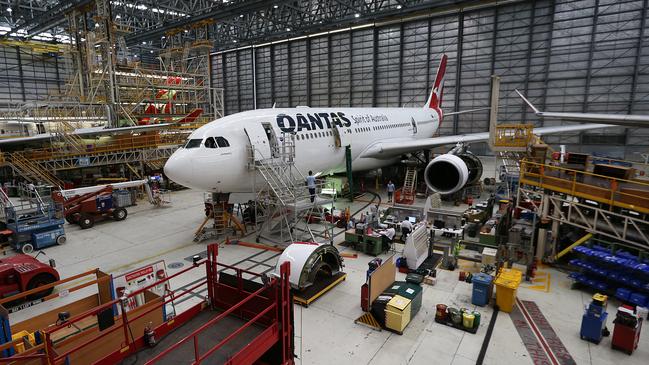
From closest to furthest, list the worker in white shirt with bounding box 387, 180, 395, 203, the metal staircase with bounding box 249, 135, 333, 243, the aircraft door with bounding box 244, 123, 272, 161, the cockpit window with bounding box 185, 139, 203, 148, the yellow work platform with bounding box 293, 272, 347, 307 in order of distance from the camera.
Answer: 1. the yellow work platform with bounding box 293, 272, 347, 307
2. the cockpit window with bounding box 185, 139, 203, 148
3. the metal staircase with bounding box 249, 135, 333, 243
4. the aircraft door with bounding box 244, 123, 272, 161
5. the worker in white shirt with bounding box 387, 180, 395, 203

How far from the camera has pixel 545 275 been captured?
1050cm

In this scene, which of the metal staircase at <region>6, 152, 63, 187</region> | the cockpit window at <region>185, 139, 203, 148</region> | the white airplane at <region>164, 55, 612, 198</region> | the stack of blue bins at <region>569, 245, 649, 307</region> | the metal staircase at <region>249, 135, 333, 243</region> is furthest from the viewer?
the metal staircase at <region>6, 152, 63, 187</region>

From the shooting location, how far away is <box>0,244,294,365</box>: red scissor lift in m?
5.18

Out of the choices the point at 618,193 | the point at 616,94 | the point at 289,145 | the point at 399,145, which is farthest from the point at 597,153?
the point at 289,145

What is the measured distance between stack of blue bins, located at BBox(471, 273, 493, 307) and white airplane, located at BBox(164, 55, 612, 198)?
7.80 metres

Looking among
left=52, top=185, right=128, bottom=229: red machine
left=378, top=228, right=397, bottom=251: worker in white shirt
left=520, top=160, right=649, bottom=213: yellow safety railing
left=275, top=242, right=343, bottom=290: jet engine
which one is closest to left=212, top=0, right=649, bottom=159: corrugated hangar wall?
left=520, top=160, right=649, bottom=213: yellow safety railing

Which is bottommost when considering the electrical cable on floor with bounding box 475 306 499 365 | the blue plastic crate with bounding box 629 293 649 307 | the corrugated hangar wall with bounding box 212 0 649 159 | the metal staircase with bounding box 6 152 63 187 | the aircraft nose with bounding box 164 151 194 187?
the electrical cable on floor with bounding box 475 306 499 365

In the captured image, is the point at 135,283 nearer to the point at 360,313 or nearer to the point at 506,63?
the point at 360,313

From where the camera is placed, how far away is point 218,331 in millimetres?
5887

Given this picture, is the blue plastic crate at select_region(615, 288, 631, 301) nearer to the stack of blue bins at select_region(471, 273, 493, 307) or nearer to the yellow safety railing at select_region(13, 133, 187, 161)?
the stack of blue bins at select_region(471, 273, 493, 307)

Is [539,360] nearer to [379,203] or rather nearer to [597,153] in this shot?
[379,203]

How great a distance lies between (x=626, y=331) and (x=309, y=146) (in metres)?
11.0

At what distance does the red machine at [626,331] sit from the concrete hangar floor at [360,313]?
0.16 m

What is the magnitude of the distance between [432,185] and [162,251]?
1166 cm
